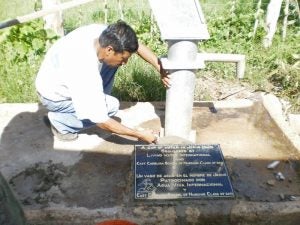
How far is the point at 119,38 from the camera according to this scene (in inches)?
113

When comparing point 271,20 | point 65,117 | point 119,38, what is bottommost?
point 65,117

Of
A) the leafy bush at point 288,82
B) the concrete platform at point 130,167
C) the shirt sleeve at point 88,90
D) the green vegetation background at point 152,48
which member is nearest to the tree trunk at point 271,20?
the green vegetation background at point 152,48

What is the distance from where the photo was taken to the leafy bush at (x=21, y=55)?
175 inches

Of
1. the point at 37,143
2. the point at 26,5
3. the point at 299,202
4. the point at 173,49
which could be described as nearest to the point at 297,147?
the point at 299,202

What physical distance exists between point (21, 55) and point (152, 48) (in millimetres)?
1665

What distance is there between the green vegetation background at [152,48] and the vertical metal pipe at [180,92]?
3.46ft

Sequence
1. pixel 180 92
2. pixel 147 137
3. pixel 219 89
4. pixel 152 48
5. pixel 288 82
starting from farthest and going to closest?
pixel 152 48 < pixel 219 89 < pixel 288 82 < pixel 180 92 < pixel 147 137

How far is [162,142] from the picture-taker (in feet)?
10.7

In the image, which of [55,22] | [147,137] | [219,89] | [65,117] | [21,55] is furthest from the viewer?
[55,22]

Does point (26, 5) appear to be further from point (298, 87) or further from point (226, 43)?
point (298, 87)

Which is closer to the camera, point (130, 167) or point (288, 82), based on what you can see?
point (130, 167)

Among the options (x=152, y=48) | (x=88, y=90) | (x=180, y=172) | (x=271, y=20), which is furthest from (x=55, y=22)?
(x=180, y=172)

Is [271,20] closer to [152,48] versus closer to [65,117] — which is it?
[152,48]

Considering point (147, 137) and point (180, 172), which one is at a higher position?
point (147, 137)
